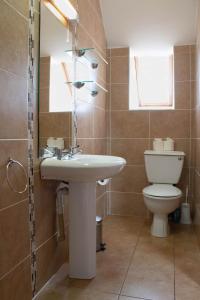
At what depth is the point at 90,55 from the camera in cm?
262

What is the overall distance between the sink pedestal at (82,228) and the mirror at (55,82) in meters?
0.39

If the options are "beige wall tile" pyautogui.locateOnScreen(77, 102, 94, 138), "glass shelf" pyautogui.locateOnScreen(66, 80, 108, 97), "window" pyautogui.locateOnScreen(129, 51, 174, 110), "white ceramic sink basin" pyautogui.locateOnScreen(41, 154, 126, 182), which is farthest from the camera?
"window" pyautogui.locateOnScreen(129, 51, 174, 110)

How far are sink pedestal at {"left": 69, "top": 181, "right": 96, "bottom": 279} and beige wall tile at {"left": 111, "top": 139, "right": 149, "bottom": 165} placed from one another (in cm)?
148

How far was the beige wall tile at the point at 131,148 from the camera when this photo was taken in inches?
130

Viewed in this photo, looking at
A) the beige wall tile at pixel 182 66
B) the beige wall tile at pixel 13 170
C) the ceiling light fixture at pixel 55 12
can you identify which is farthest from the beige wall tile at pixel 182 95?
A: the beige wall tile at pixel 13 170

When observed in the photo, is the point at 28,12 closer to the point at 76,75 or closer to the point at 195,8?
the point at 76,75

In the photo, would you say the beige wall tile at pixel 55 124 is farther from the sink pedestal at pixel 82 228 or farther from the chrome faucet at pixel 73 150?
the sink pedestal at pixel 82 228

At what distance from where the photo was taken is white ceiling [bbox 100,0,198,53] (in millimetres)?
2826

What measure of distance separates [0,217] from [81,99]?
1.37m

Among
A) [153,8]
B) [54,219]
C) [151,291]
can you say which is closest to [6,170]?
[54,219]

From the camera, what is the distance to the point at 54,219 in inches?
77.3

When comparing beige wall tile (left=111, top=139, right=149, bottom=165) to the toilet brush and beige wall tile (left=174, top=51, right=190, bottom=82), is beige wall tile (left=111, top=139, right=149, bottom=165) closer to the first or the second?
the toilet brush

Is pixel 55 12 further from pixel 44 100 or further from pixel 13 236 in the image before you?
pixel 13 236

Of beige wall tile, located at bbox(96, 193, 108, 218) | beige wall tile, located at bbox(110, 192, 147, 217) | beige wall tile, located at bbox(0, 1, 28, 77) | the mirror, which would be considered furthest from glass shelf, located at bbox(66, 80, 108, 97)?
beige wall tile, located at bbox(110, 192, 147, 217)
